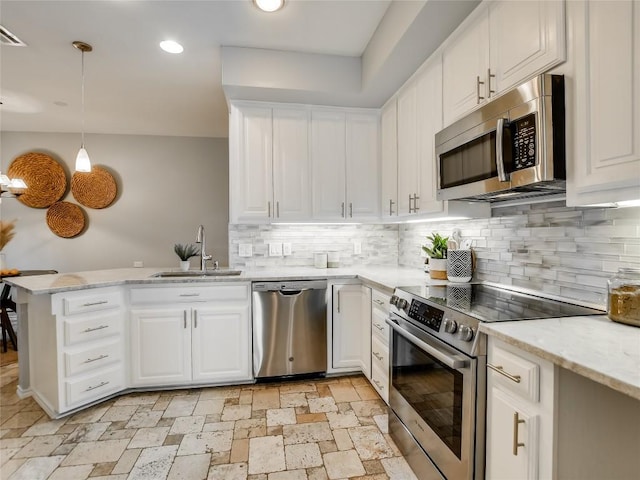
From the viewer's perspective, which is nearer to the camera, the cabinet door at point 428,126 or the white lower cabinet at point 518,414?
the white lower cabinet at point 518,414

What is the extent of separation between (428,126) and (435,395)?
1.68m

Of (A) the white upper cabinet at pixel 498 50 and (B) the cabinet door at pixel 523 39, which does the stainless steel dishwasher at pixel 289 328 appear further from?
(B) the cabinet door at pixel 523 39

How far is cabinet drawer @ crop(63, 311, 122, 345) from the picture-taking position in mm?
2314

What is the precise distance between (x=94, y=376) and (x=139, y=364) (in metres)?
0.30

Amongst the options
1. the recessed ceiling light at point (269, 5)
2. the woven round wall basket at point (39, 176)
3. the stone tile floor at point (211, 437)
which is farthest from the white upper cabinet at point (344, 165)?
the woven round wall basket at point (39, 176)

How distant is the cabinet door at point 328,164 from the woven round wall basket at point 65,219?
3.60 meters

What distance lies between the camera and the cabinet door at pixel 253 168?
117 inches

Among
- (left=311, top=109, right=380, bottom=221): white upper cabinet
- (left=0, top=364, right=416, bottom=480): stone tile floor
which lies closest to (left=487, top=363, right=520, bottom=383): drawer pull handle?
(left=0, top=364, right=416, bottom=480): stone tile floor

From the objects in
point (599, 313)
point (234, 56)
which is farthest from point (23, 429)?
point (599, 313)

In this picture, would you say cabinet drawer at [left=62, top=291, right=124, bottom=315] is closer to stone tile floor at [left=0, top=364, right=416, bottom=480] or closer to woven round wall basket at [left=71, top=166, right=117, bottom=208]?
stone tile floor at [left=0, top=364, right=416, bottom=480]

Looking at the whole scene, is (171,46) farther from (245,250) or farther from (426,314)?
(426,314)

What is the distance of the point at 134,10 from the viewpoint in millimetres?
2174

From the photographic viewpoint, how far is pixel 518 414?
1.08 metres

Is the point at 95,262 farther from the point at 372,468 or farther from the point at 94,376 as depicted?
the point at 372,468
